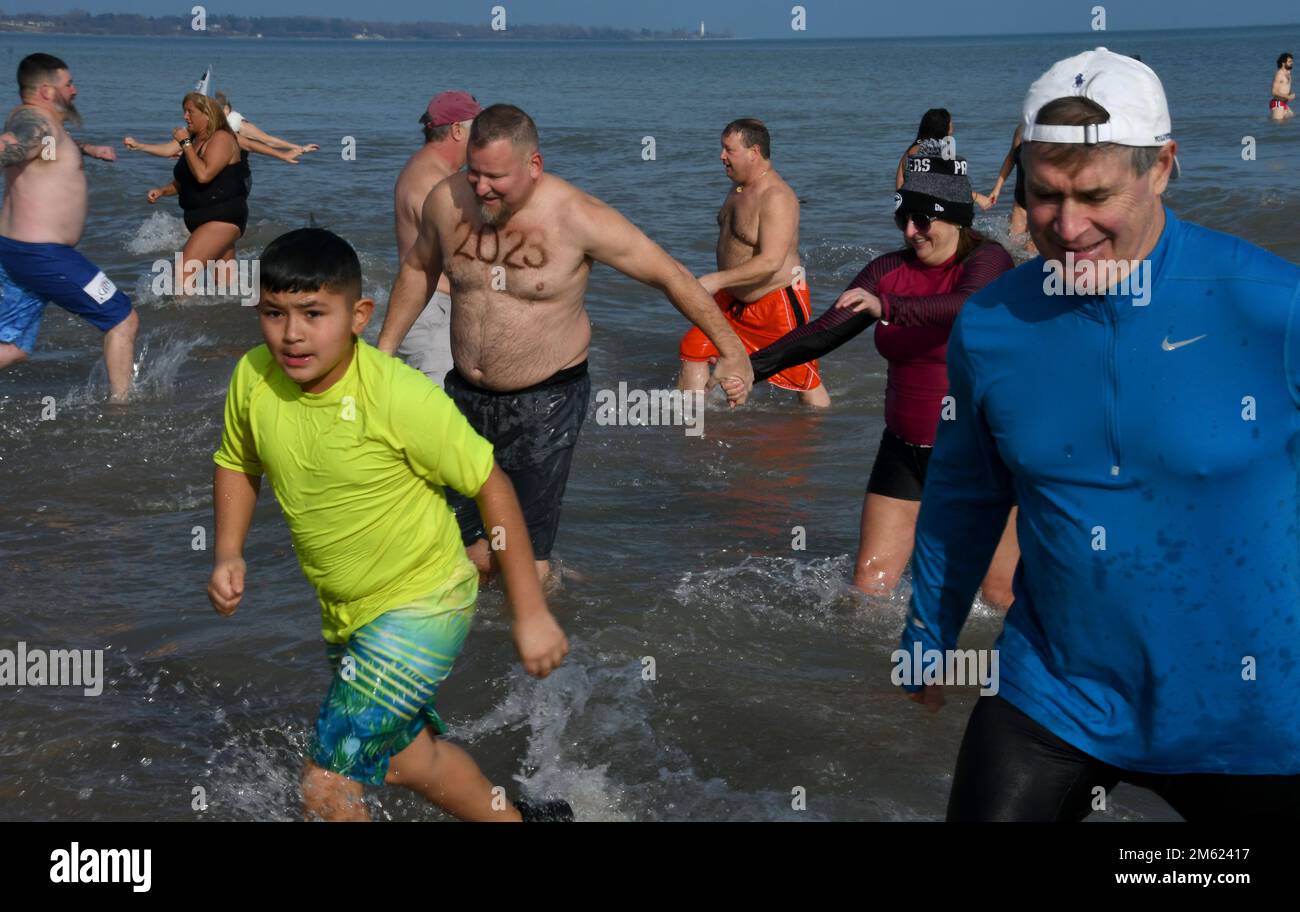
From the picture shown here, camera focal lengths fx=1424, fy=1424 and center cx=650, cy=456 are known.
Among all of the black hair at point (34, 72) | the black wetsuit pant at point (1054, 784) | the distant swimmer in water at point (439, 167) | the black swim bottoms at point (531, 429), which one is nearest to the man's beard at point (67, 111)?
the black hair at point (34, 72)

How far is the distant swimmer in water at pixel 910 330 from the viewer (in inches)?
194

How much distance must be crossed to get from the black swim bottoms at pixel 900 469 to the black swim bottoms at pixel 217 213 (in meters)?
7.54

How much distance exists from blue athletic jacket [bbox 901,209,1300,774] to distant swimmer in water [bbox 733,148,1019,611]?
2.12 metres

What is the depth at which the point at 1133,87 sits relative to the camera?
2.42m

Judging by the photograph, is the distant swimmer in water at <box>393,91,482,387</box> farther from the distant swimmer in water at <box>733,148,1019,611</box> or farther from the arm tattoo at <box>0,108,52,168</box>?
the arm tattoo at <box>0,108,52,168</box>

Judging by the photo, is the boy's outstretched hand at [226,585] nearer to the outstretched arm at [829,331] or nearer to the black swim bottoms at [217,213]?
the outstretched arm at [829,331]

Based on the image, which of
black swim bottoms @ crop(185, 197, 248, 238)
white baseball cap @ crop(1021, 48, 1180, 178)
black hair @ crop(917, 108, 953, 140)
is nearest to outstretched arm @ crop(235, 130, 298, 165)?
black swim bottoms @ crop(185, 197, 248, 238)

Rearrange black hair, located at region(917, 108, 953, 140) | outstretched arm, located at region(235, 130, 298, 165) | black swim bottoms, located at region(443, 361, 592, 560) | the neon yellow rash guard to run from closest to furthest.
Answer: the neon yellow rash guard → black swim bottoms, located at region(443, 361, 592, 560) → black hair, located at region(917, 108, 953, 140) → outstretched arm, located at region(235, 130, 298, 165)

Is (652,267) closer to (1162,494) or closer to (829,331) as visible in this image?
(829,331)

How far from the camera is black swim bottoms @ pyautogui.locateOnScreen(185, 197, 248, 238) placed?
451 inches

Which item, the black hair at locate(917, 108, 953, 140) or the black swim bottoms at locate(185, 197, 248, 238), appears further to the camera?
the black swim bottoms at locate(185, 197, 248, 238)

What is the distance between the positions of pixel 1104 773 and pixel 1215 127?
102 feet

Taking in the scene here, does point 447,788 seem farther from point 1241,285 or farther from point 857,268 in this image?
point 857,268

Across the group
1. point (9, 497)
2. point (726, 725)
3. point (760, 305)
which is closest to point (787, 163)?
point (760, 305)
